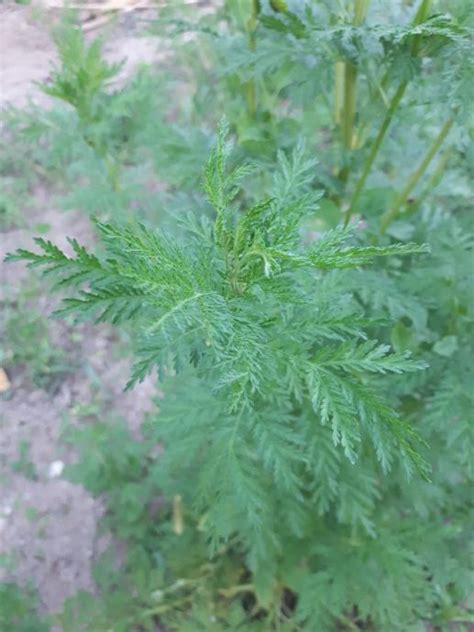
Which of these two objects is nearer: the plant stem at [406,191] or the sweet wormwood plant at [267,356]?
the sweet wormwood plant at [267,356]

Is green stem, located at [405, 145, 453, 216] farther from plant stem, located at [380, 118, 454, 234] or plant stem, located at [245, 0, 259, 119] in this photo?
plant stem, located at [245, 0, 259, 119]

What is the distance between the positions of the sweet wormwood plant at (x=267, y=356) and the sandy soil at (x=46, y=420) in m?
0.87

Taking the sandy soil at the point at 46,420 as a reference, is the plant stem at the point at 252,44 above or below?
above

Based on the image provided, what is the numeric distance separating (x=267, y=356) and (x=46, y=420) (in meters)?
1.82

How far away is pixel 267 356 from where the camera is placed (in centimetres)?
97

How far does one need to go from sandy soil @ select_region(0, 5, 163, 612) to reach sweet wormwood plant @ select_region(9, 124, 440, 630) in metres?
0.87

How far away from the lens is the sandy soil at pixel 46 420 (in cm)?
226

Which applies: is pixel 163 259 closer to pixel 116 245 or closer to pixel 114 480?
pixel 116 245

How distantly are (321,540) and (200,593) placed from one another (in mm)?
488

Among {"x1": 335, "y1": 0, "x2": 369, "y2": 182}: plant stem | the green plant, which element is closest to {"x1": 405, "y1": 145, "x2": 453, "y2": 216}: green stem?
the green plant

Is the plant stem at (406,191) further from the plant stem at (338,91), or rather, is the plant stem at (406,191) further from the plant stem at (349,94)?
the plant stem at (338,91)

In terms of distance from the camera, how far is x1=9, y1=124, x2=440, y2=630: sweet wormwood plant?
89cm

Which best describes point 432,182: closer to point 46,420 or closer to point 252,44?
point 252,44

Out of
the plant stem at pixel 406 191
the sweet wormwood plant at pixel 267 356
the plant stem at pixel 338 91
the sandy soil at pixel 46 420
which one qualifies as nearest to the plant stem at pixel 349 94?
the plant stem at pixel 338 91
